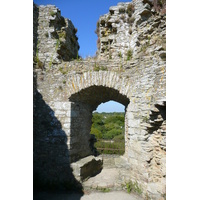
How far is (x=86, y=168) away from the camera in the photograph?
4945mm

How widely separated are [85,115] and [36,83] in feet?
6.66

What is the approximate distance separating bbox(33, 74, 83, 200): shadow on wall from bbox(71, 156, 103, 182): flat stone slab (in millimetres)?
164

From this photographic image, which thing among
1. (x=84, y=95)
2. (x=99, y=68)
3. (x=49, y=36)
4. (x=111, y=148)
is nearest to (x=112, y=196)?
(x=84, y=95)

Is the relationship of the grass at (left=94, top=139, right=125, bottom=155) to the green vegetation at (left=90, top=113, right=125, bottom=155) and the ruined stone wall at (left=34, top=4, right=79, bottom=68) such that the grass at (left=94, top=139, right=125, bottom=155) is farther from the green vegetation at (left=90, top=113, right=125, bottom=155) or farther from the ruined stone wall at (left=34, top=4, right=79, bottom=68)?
the ruined stone wall at (left=34, top=4, right=79, bottom=68)

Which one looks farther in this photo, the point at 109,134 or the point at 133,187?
the point at 109,134

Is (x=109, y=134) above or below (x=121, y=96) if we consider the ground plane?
below

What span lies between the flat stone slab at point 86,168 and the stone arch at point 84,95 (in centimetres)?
23

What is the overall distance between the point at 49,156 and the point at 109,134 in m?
13.0

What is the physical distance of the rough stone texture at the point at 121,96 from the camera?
3.81 metres

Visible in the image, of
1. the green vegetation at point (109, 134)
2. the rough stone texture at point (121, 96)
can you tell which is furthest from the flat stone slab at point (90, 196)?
the green vegetation at point (109, 134)

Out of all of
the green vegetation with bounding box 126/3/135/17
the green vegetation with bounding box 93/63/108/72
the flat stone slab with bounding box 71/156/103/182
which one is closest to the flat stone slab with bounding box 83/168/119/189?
the flat stone slab with bounding box 71/156/103/182

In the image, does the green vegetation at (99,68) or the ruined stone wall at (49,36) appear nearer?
the green vegetation at (99,68)

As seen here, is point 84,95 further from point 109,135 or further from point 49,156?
point 109,135

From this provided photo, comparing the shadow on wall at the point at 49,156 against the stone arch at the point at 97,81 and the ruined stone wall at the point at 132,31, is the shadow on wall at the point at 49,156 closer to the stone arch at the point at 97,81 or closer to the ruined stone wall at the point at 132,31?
the stone arch at the point at 97,81
